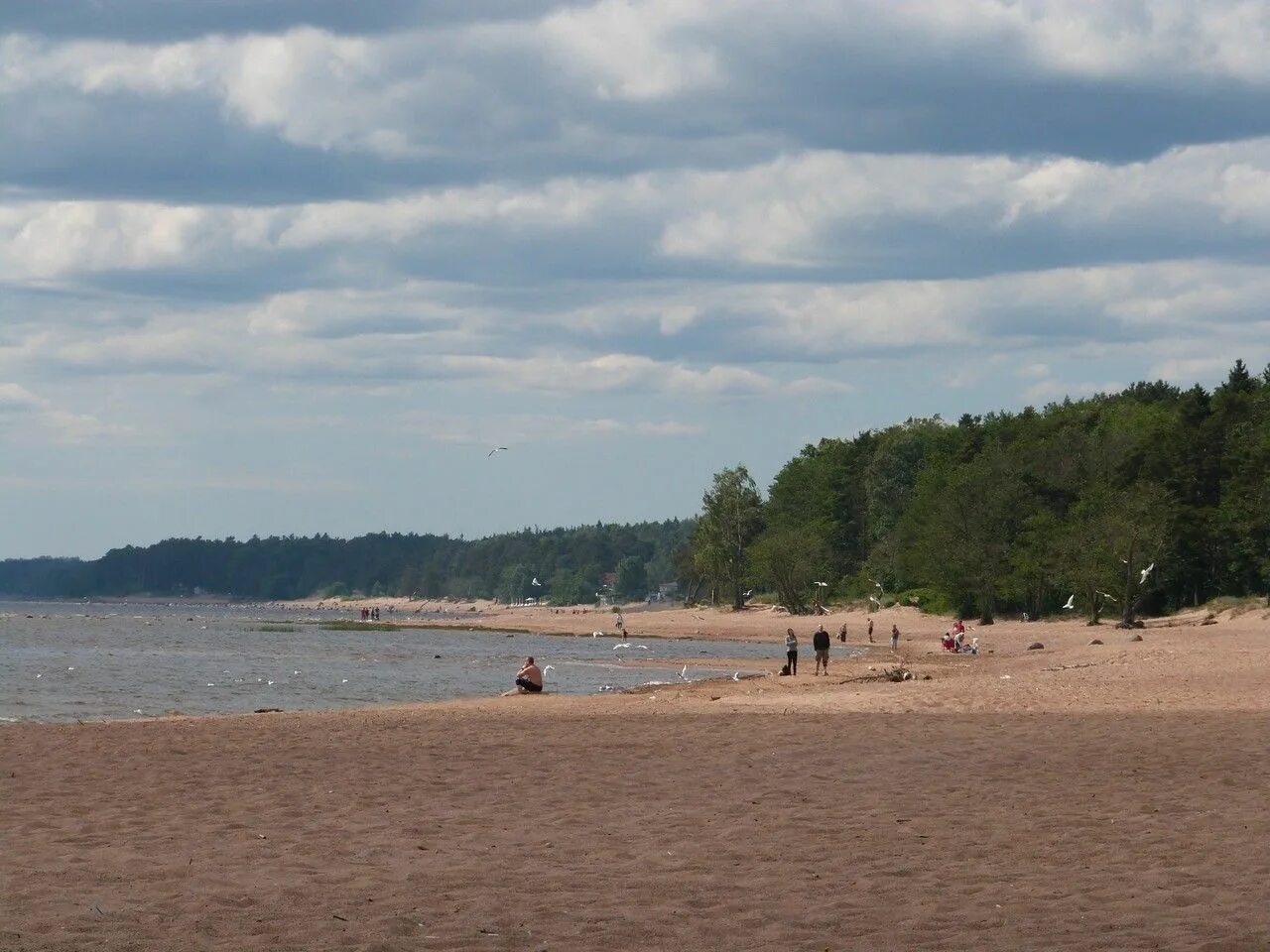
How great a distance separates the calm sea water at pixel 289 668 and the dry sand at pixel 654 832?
1489 cm

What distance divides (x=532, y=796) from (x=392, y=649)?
6662 centimetres

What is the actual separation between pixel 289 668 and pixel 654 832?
48.3 metres

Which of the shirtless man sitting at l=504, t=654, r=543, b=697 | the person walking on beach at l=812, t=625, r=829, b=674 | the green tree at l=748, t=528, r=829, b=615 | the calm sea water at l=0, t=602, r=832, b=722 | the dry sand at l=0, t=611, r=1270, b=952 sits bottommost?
the calm sea water at l=0, t=602, r=832, b=722

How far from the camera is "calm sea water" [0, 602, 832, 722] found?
40.9m

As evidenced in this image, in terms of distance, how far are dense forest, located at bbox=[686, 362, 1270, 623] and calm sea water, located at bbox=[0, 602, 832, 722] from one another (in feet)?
54.5

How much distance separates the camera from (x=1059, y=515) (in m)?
100

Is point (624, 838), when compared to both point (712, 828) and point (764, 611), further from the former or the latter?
point (764, 611)

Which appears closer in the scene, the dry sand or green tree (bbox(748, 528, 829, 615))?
the dry sand

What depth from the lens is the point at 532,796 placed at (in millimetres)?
16672

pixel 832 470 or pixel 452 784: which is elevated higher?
pixel 832 470

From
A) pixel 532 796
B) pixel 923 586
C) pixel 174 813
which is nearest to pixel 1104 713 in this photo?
pixel 532 796

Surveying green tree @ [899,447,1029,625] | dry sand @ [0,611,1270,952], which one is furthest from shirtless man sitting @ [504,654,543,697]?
green tree @ [899,447,1029,625]

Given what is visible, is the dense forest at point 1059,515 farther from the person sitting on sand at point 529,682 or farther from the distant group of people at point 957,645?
the person sitting on sand at point 529,682

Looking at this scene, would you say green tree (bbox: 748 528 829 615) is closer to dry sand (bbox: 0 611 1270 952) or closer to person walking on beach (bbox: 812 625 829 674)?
person walking on beach (bbox: 812 625 829 674)
